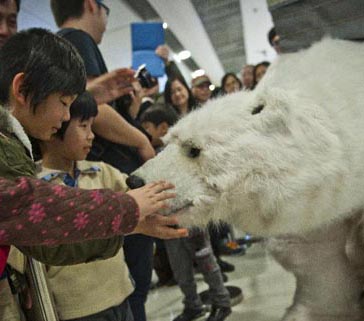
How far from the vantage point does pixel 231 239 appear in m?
2.01

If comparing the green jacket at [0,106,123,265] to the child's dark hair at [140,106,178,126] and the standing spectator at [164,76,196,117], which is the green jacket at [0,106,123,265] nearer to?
the child's dark hair at [140,106,178,126]

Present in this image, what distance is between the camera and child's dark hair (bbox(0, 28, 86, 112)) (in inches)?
27.1

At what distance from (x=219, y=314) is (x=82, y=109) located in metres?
0.87

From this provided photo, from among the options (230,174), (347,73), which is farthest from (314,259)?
(347,73)

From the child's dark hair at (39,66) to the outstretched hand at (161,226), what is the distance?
0.85ft

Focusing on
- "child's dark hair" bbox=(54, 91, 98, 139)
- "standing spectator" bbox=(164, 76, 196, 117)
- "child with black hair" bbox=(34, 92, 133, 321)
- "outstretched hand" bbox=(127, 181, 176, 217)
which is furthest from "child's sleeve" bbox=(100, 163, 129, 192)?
"standing spectator" bbox=(164, 76, 196, 117)

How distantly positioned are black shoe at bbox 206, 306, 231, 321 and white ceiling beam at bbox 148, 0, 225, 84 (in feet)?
3.30

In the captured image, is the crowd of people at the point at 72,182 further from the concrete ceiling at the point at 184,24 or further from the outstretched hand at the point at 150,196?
the concrete ceiling at the point at 184,24

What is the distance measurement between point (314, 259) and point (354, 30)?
50cm

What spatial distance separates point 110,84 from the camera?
1.06m

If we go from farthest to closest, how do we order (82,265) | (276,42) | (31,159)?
(276,42) → (82,265) → (31,159)

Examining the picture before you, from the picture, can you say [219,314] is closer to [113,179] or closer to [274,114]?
[113,179]

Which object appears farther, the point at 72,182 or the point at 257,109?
the point at 72,182

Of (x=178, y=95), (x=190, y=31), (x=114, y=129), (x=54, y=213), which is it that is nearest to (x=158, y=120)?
(x=178, y=95)
